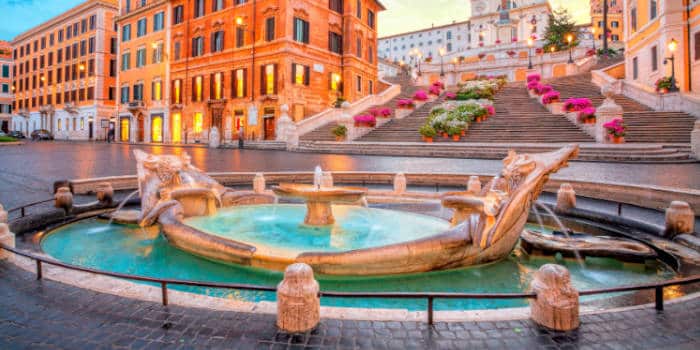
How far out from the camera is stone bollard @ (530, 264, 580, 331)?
2912 millimetres

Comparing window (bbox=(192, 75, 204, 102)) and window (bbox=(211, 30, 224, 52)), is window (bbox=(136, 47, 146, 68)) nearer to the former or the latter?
window (bbox=(192, 75, 204, 102))

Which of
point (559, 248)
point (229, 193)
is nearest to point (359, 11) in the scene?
point (229, 193)

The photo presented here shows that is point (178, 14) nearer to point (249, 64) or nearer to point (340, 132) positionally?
point (249, 64)

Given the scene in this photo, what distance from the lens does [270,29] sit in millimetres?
34969

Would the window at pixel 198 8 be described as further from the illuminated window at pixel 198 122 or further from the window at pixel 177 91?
the illuminated window at pixel 198 122

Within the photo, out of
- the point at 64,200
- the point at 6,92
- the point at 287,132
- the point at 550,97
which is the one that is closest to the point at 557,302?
the point at 64,200

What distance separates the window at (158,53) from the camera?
4267cm

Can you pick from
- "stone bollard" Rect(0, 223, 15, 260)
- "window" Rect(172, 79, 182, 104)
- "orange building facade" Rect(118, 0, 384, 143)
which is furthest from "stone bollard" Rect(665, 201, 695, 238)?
"window" Rect(172, 79, 182, 104)

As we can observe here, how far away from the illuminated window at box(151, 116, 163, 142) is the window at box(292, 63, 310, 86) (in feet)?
58.9

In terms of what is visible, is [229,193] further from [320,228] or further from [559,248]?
[559,248]

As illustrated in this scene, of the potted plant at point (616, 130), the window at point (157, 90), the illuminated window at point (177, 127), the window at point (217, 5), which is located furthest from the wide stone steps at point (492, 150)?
the window at point (157, 90)

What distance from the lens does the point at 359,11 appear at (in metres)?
40.8

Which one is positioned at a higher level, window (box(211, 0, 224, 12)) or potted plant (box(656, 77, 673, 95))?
window (box(211, 0, 224, 12))

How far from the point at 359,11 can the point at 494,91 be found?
16.5 metres
